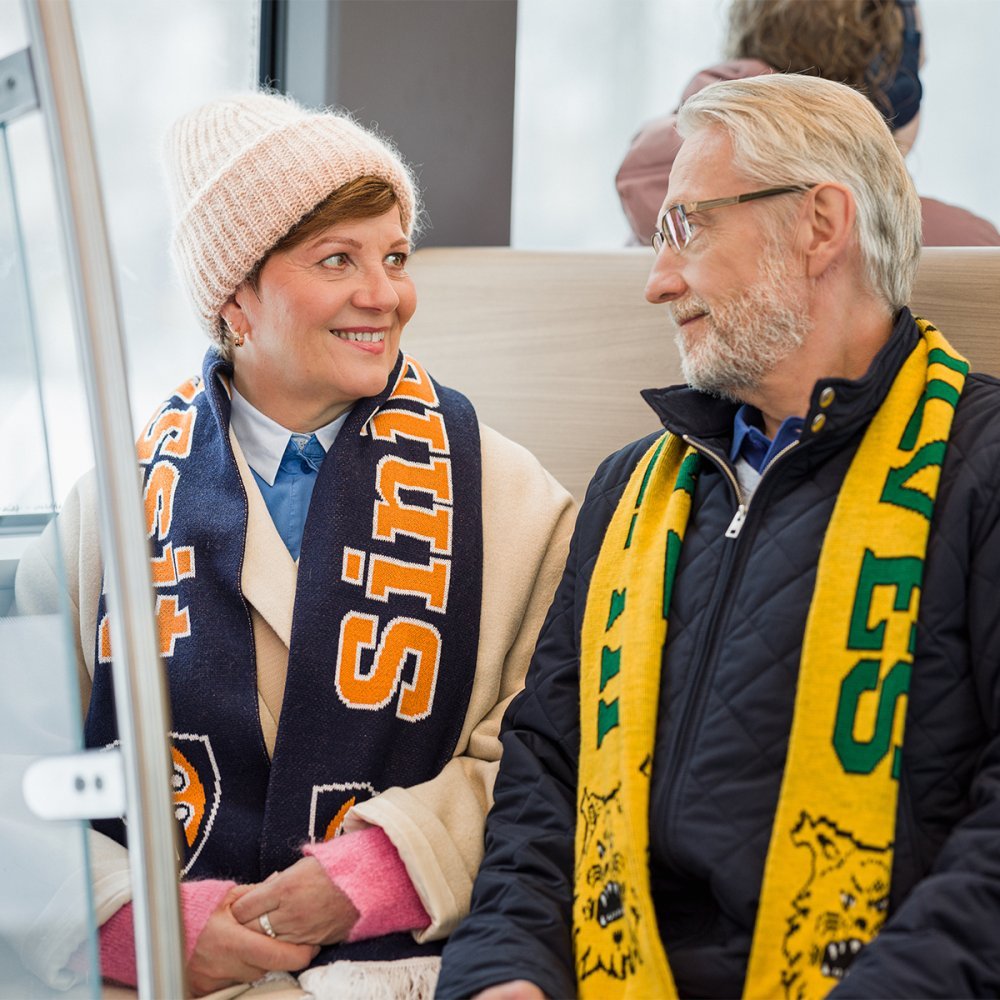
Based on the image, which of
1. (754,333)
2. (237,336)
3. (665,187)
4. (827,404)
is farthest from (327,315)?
(665,187)

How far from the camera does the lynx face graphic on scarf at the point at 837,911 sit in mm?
1357

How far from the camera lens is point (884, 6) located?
8.29 ft

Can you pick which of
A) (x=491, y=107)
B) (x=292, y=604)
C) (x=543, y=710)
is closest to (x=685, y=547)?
(x=543, y=710)

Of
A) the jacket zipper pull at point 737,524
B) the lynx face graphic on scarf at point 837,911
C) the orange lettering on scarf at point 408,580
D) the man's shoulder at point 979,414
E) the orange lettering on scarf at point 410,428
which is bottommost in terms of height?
the lynx face graphic on scarf at point 837,911

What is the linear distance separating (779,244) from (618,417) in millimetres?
683

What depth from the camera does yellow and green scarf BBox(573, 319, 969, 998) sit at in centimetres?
138

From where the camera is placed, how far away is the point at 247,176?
1853 millimetres

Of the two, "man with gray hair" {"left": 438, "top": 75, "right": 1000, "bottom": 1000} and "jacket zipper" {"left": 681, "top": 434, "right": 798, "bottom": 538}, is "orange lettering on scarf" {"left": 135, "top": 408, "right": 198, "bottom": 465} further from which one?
"jacket zipper" {"left": 681, "top": 434, "right": 798, "bottom": 538}

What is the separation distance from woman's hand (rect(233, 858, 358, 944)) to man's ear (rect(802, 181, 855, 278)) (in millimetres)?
959

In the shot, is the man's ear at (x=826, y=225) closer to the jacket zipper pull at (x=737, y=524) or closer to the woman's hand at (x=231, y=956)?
the jacket zipper pull at (x=737, y=524)

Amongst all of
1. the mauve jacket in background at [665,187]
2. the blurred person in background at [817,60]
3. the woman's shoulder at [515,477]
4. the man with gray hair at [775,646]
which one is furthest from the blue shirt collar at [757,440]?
the blurred person in background at [817,60]

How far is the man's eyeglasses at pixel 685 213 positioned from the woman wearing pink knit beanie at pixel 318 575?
0.40 metres

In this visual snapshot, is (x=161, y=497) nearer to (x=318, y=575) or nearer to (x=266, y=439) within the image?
(x=266, y=439)

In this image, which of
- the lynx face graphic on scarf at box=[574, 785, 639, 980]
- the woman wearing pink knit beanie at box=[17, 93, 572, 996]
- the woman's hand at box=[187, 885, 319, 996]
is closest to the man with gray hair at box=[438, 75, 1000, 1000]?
the lynx face graphic on scarf at box=[574, 785, 639, 980]
